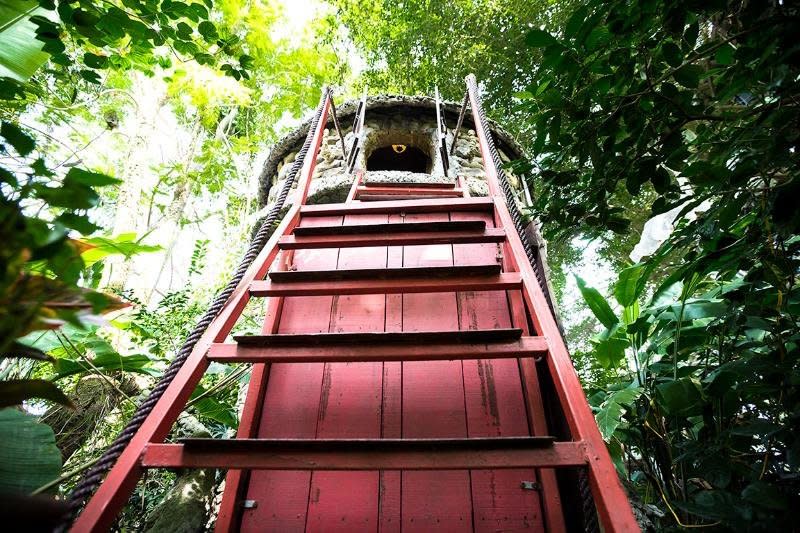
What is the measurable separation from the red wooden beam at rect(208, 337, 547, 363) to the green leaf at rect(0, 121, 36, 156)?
729 mm

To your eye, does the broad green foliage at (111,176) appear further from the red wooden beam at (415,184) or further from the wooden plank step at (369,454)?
the red wooden beam at (415,184)

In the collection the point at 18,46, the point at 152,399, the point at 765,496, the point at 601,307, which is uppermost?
the point at 18,46

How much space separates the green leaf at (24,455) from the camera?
992mm

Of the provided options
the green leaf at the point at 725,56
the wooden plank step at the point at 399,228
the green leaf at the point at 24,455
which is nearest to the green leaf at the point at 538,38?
the green leaf at the point at 725,56

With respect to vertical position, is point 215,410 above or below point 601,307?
below

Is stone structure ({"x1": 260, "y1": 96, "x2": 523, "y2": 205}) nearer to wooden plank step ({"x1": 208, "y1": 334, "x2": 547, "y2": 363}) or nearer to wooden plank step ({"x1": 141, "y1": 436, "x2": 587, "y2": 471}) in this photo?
wooden plank step ({"x1": 208, "y1": 334, "x2": 547, "y2": 363})

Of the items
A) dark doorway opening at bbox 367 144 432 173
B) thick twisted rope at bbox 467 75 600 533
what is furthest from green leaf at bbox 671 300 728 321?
dark doorway opening at bbox 367 144 432 173

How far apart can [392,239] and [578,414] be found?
1.00 metres

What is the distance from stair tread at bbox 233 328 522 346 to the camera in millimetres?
1205

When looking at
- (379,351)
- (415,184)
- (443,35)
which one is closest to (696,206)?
(379,351)

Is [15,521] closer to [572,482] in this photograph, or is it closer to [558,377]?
[558,377]

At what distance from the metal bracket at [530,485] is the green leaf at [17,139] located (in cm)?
161

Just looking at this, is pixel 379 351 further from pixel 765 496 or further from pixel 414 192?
pixel 414 192

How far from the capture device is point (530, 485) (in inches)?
55.6
